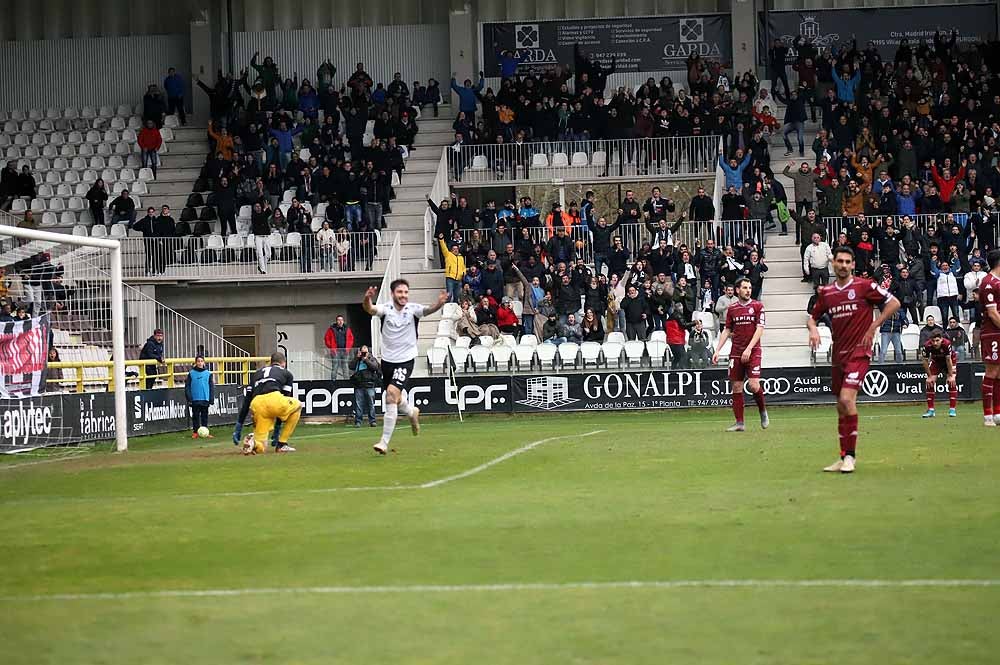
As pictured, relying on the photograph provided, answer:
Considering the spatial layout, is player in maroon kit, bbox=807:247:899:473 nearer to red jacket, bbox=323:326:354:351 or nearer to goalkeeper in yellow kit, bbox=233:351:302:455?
goalkeeper in yellow kit, bbox=233:351:302:455

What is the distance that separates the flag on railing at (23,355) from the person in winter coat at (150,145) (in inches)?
890

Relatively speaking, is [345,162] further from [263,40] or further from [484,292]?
[263,40]

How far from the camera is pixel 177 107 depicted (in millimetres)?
45500

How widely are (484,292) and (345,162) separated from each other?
6716 mm

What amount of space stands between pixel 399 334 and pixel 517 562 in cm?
890

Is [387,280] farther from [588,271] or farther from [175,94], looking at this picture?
[175,94]

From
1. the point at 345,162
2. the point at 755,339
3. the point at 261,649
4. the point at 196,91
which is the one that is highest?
the point at 196,91

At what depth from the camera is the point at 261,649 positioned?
6270 mm

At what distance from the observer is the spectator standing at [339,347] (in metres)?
30.9

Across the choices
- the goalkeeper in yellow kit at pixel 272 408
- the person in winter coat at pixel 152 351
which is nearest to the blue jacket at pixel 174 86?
the person in winter coat at pixel 152 351

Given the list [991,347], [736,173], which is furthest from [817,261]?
[991,347]

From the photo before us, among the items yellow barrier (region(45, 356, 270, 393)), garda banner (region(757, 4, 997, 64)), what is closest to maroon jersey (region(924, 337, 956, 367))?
yellow barrier (region(45, 356, 270, 393))

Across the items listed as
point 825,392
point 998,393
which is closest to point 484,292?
point 825,392

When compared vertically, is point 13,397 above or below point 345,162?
below
